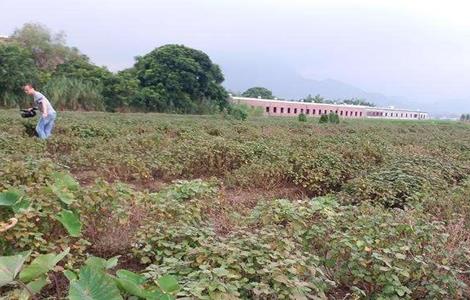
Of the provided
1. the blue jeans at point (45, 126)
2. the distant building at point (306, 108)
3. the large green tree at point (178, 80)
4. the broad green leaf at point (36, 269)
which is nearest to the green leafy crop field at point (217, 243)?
the broad green leaf at point (36, 269)

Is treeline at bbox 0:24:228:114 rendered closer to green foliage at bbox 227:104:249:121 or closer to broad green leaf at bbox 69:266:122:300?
green foliage at bbox 227:104:249:121

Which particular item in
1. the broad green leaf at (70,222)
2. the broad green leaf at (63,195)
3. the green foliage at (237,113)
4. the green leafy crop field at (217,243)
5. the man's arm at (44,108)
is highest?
the man's arm at (44,108)

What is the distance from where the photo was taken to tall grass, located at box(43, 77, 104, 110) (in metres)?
26.2

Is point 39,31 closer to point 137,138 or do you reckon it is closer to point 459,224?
point 137,138

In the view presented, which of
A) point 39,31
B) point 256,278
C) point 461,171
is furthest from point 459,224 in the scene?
point 39,31

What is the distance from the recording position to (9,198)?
3375 mm

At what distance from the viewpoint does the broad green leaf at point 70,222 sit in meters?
3.23

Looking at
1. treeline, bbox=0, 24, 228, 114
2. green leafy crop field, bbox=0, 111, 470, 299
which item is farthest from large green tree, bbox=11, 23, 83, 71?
green leafy crop field, bbox=0, 111, 470, 299

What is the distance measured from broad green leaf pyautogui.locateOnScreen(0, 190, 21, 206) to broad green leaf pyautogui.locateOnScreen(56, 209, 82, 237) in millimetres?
358

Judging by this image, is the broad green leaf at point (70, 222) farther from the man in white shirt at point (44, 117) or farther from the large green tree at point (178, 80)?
the large green tree at point (178, 80)

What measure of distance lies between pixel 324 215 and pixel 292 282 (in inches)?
73.1

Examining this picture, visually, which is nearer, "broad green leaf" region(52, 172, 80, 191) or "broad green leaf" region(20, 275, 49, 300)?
"broad green leaf" region(20, 275, 49, 300)

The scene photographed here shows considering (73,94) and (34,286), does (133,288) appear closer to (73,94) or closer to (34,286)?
(34,286)

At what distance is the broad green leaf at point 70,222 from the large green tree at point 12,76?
79.9 ft
